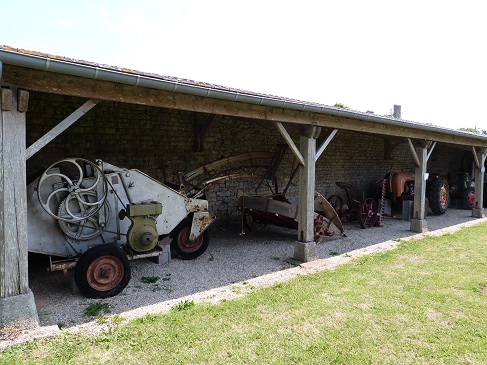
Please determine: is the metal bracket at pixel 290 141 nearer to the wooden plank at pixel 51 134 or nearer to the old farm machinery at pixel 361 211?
the wooden plank at pixel 51 134

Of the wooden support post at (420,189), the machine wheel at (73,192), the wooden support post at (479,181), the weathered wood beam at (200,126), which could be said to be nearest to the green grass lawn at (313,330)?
the machine wheel at (73,192)

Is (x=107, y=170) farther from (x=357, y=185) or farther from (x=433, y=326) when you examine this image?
(x=357, y=185)

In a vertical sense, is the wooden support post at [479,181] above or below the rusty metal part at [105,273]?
above

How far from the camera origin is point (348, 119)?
634 centimetres

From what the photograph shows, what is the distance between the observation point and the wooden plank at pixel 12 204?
10.6 feet

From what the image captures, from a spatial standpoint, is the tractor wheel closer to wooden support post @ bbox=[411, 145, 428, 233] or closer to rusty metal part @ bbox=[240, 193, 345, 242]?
wooden support post @ bbox=[411, 145, 428, 233]

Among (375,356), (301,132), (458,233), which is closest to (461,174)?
(458,233)

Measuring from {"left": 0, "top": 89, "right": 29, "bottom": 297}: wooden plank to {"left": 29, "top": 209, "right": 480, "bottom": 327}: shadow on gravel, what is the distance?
0.52 metres

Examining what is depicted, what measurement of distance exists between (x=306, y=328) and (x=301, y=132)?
10.2 ft

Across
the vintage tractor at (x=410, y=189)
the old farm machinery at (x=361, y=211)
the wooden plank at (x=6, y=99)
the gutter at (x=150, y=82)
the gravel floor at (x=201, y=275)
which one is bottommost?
the gravel floor at (x=201, y=275)

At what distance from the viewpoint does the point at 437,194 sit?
1093 cm

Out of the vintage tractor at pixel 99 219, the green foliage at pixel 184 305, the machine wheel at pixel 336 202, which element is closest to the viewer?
the green foliage at pixel 184 305

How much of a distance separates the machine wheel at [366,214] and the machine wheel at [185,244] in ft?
15.6

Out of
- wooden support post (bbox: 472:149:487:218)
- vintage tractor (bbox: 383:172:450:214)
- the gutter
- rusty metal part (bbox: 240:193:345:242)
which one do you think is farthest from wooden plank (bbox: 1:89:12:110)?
wooden support post (bbox: 472:149:487:218)
